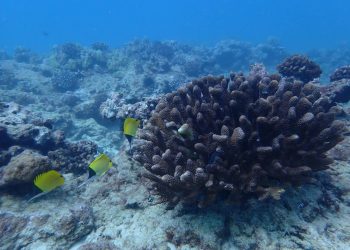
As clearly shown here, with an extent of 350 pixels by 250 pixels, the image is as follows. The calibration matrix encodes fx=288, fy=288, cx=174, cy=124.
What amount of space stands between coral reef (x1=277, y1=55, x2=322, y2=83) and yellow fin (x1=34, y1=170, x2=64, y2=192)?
8.00 m

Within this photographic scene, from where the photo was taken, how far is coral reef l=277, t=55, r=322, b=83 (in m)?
9.15

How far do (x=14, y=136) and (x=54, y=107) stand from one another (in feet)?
26.6

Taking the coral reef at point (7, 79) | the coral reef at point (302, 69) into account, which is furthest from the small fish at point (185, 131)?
the coral reef at point (7, 79)

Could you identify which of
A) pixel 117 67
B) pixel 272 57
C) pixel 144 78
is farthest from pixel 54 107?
pixel 272 57

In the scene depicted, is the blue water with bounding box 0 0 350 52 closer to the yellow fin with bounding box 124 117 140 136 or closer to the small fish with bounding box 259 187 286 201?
the yellow fin with bounding box 124 117 140 136

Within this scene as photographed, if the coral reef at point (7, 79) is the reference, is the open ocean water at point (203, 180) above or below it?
Answer: below

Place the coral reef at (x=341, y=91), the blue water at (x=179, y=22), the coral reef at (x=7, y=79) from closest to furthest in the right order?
the coral reef at (x=341, y=91) → the coral reef at (x=7, y=79) → the blue water at (x=179, y=22)

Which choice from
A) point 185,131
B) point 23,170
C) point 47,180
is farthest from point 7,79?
point 185,131

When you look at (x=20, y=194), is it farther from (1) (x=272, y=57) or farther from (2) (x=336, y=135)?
(1) (x=272, y=57)

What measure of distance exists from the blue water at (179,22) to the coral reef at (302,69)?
1338 inches

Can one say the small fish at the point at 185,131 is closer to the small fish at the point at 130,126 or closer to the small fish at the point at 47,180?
the small fish at the point at 130,126

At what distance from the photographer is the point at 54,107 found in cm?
1422

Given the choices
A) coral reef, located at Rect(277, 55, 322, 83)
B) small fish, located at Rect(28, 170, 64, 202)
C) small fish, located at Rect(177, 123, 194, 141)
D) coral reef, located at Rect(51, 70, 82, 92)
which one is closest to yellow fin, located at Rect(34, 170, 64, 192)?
small fish, located at Rect(28, 170, 64, 202)

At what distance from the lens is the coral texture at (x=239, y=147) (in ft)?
12.0
